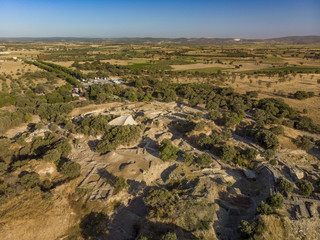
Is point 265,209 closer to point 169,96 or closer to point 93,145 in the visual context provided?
point 93,145

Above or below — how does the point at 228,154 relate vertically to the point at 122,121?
below

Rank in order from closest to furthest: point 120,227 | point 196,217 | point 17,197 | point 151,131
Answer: point 196,217
point 120,227
point 17,197
point 151,131

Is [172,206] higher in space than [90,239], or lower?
higher

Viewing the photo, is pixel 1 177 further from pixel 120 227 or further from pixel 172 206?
pixel 172 206

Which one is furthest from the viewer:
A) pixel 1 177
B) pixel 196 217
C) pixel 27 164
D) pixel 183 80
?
pixel 183 80

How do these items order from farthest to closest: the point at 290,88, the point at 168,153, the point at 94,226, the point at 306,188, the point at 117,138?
1. the point at 290,88
2. the point at 117,138
3. the point at 168,153
4. the point at 306,188
5. the point at 94,226

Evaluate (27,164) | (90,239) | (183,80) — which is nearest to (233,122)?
(90,239)

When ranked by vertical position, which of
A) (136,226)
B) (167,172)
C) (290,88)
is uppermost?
(290,88)

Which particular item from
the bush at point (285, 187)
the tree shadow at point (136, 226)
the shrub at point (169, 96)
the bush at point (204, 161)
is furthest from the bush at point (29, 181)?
the shrub at point (169, 96)

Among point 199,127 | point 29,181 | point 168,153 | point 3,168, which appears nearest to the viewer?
point 29,181

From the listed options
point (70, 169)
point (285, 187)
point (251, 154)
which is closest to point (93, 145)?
point (70, 169)

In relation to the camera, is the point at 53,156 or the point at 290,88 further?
the point at 290,88
